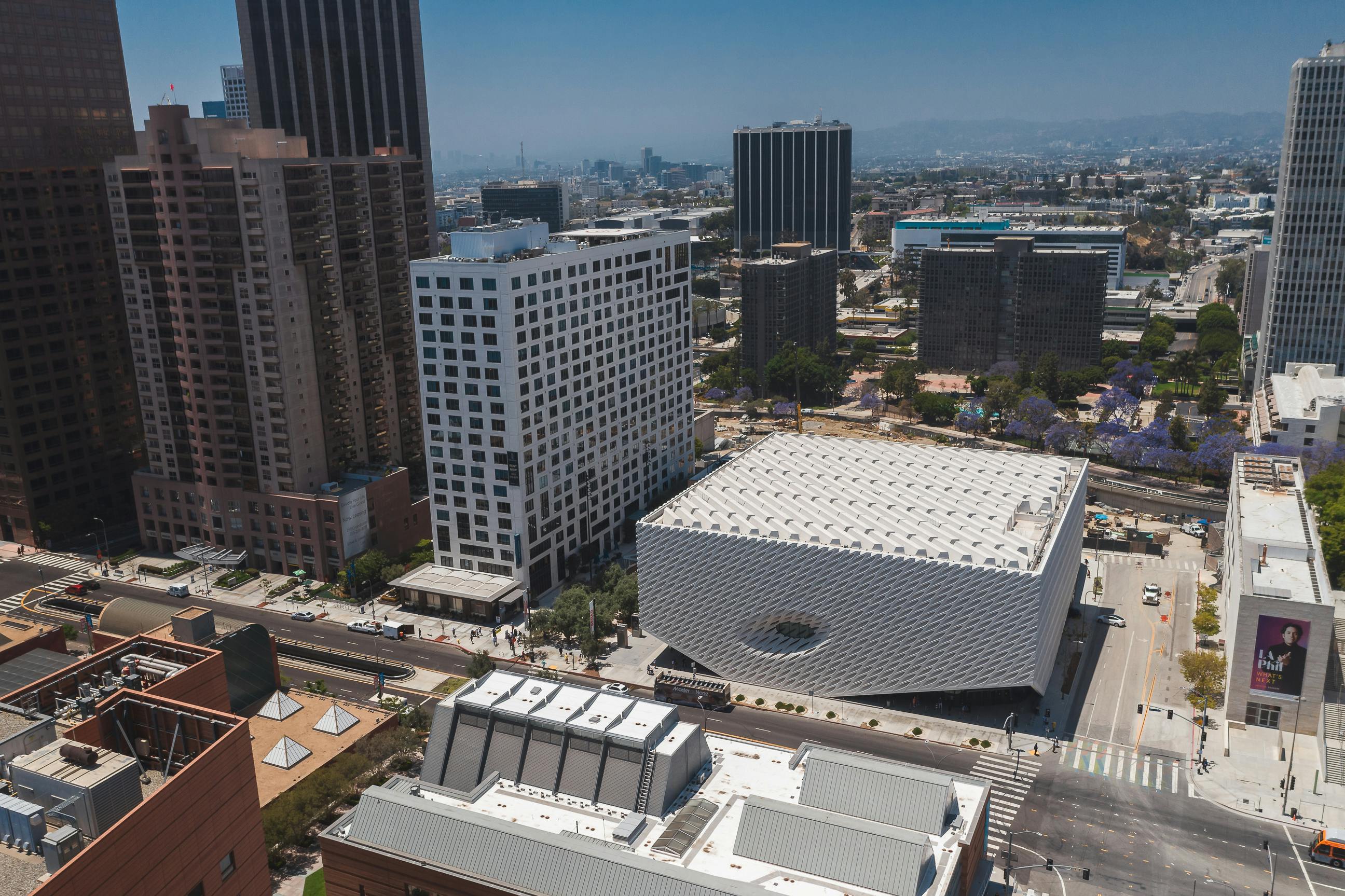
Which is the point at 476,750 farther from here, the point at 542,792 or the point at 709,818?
the point at 709,818

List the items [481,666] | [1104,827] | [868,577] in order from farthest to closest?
1. [481,666]
2. [868,577]
3. [1104,827]

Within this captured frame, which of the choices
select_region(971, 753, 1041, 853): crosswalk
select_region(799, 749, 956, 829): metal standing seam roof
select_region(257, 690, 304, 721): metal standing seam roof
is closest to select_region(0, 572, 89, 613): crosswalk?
select_region(257, 690, 304, 721): metal standing seam roof

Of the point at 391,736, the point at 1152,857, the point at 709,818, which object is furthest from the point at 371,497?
the point at 1152,857

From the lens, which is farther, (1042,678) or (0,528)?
(0,528)

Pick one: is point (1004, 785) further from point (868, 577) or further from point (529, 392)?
point (529, 392)

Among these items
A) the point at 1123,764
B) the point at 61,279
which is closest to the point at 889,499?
the point at 1123,764

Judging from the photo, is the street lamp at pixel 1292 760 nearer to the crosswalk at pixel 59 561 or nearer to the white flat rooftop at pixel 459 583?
the white flat rooftop at pixel 459 583

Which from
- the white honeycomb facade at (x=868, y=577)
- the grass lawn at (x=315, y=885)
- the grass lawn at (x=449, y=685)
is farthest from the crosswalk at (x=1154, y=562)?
the grass lawn at (x=315, y=885)

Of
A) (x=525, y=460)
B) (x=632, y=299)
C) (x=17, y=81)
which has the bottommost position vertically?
(x=525, y=460)
